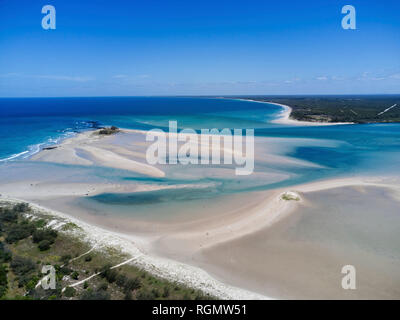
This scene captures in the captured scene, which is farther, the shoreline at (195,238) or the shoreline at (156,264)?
the shoreline at (195,238)

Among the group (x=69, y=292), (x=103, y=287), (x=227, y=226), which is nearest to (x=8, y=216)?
(x=69, y=292)

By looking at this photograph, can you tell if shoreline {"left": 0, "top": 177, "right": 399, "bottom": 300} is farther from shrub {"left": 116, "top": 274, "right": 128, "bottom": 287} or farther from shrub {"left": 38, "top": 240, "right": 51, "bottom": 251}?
shrub {"left": 38, "top": 240, "right": 51, "bottom": 251}

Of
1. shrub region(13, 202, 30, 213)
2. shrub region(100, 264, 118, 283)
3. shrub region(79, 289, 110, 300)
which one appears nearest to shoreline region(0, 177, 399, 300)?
shrub region(13, 202, 30, 213)

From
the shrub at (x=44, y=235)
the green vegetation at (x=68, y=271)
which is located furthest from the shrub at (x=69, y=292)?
the shrub at (x=44, y=235)

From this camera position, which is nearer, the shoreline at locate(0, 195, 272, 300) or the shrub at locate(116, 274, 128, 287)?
the shoreline at locate(0, 195, 272, 300)

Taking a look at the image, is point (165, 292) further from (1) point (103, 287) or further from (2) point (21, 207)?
(2) point (21, 207)

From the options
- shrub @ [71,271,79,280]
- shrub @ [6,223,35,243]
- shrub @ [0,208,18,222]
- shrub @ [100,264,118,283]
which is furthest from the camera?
shrub @ [0,208,18,222]

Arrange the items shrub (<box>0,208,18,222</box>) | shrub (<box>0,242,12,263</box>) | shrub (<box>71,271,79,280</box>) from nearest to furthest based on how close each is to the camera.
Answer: shrub (<box>71,271,79,280</box>) → shrub (<box>0,242,12,263</box>) → shrub (<box>0,208,18,222</box>)

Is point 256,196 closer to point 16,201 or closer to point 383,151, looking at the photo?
point 16,201

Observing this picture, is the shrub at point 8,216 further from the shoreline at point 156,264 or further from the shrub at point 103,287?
the shrub at point 103,287
